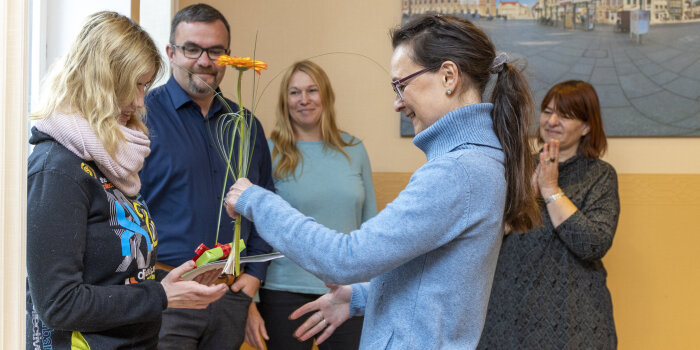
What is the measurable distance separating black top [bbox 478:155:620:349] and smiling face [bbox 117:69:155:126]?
159cm

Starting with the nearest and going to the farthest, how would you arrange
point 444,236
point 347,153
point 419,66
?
point 444,236
point 419,66
point 347,153

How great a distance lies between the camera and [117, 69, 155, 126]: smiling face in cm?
154

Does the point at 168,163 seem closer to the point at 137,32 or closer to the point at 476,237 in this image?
the point at 137,32

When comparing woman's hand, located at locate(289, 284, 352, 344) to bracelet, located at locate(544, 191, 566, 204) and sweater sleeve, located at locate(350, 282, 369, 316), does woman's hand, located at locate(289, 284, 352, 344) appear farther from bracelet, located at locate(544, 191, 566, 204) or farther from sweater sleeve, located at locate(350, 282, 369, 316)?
bracelet, located at locate(544, 191, 566, 204)

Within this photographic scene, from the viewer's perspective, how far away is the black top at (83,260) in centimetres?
132

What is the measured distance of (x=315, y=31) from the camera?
11.3ft

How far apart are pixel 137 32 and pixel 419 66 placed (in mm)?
633

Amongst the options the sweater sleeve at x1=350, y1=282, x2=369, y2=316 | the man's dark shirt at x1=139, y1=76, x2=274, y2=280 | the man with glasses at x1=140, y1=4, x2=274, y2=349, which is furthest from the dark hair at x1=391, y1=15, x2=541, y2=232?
the man's dark shirt at x1=139, y1=76, x2=274, y2=280

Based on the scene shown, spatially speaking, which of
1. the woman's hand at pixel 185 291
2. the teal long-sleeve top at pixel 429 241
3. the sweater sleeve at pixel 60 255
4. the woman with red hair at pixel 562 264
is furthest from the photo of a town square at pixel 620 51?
the sweater sleeve at pixel 60 255

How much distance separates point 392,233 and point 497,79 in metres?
0.44

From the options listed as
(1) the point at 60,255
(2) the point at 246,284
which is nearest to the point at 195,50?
(2) the point at 246,284

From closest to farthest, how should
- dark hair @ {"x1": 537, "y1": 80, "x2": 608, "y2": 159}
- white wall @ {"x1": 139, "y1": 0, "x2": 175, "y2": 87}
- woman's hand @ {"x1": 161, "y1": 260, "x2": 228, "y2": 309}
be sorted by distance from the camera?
woman's hand @ {"x1": 161, "y1": 260, "x2": 228, "y2": 309} → dark hair @ {"x1": 537, "y1": 80, "x2": 608, "y2": 159} → white wall @ {"x1": 139, "y1": 0, "x2": 175, "y2": 87}

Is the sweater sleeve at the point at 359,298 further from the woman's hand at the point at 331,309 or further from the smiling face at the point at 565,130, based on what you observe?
the smiling face at the point at 565,130

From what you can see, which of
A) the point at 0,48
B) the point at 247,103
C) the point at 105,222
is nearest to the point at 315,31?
the point at 247,103
